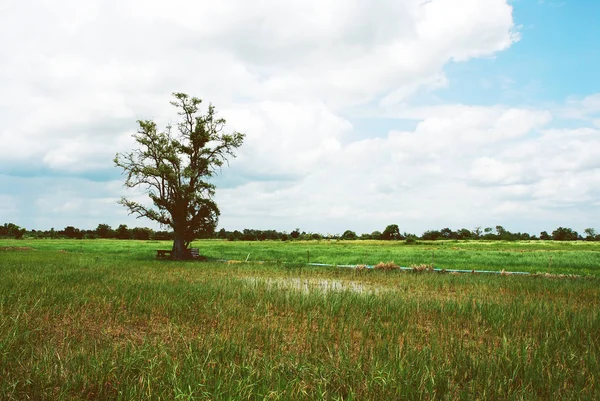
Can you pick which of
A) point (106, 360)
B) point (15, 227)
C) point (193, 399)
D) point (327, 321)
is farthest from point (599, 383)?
point (15, 227)

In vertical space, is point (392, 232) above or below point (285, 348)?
above

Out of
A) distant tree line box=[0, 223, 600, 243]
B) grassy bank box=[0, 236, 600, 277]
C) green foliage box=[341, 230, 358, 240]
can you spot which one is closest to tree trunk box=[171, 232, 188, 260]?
grassy bank box=[0, 236, 600, 277]

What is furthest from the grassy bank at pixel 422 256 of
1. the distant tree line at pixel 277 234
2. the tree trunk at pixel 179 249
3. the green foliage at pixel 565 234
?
the green foliage at pixel 565 234

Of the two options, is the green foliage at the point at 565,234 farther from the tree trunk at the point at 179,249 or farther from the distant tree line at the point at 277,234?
the tree trunk at the point at 179,249

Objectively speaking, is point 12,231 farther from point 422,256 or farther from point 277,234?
point 422,256

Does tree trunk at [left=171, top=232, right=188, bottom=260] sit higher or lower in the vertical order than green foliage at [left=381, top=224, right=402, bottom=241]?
lower

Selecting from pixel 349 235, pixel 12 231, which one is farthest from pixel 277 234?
pixel 12 231

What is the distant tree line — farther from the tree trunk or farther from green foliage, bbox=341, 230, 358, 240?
the tree trunk

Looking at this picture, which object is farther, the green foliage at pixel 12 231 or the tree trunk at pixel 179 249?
the green foliage at pixel 12 231

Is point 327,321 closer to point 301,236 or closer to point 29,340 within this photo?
point 29,340

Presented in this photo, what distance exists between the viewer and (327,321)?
29.3 ft

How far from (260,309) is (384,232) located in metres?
125

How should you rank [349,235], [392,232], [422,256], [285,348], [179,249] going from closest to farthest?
[285,348] → [179,249] → [422,256] → [392,232] → [349,235]

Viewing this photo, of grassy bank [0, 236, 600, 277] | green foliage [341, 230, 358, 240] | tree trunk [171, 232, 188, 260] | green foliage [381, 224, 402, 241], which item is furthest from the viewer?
green foliage [341, 230, 358, 240]
